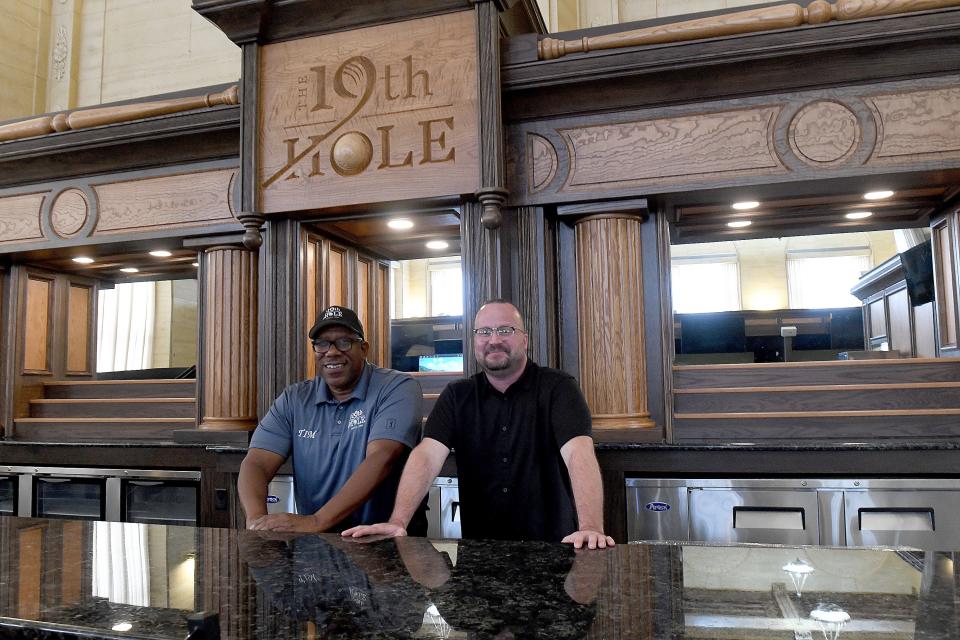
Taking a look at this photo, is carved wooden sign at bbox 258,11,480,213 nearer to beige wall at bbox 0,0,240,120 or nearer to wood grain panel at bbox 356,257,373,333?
wood grain panel at bbox 356,257,373,333

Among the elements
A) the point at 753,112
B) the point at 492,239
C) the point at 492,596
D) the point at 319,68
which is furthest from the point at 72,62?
the point at 492,596

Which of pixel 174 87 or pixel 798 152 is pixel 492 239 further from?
pixel 174 87

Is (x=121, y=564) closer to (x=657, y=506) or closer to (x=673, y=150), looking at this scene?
(x=657, y=506)

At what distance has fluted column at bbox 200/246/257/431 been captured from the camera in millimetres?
3918

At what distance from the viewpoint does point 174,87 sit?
9.05 m

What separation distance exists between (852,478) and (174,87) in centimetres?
891

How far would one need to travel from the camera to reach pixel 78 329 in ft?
17.7

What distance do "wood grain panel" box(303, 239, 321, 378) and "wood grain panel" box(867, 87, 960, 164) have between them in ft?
9.18

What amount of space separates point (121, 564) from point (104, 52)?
1005 cm

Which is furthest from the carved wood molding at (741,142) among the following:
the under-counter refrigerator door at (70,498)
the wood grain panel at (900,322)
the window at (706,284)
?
the window at (706,284)

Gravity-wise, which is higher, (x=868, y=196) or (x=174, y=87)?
(x=174, y=87)

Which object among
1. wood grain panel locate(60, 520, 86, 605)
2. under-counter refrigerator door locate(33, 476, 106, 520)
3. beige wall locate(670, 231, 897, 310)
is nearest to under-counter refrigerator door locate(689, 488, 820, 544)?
wood grain panel locate(60, 520, 86, 605)

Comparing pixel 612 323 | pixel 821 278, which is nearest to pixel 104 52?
pixel 612 323

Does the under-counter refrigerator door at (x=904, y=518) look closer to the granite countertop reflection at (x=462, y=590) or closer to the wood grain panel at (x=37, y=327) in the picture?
the granite countertop reflection at (x=462, y=590)
